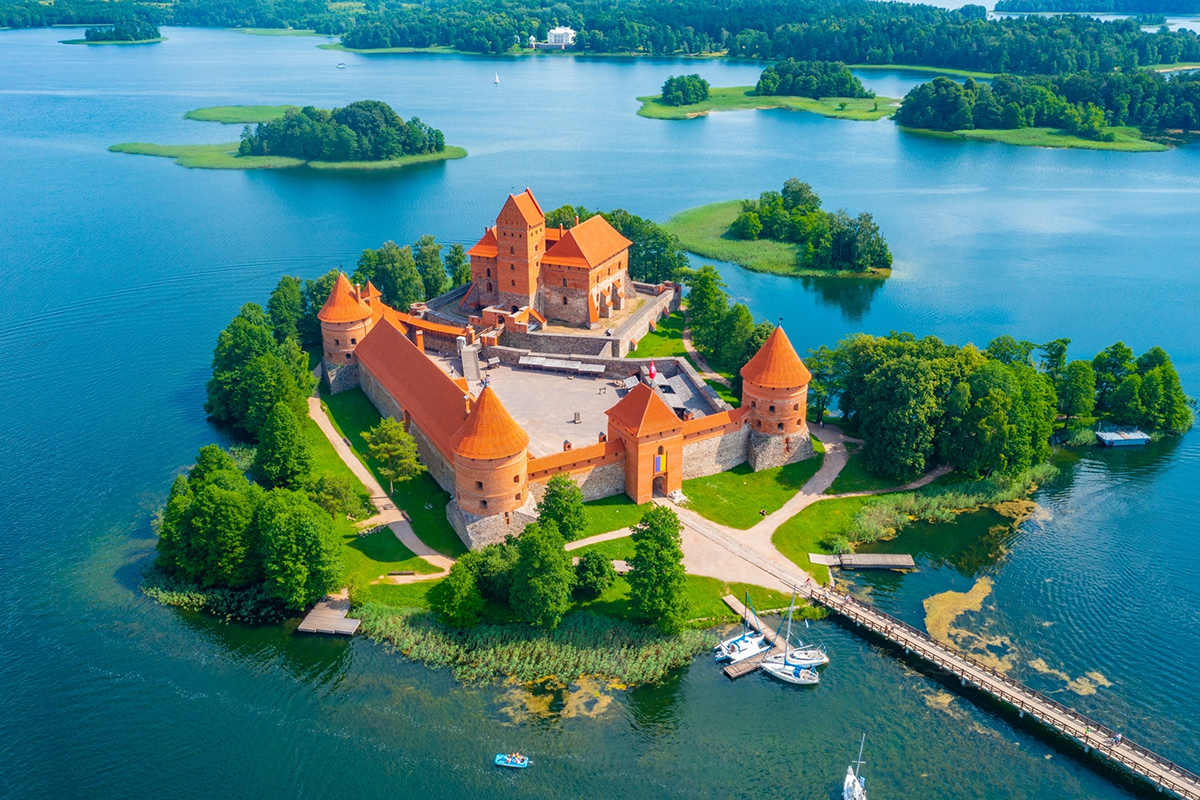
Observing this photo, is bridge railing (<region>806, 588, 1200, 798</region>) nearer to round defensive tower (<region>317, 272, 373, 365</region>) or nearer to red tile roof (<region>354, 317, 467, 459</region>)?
red tile roof (<region>354, 317, 467, 459</region>)

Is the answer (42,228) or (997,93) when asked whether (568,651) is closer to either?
(42,228)

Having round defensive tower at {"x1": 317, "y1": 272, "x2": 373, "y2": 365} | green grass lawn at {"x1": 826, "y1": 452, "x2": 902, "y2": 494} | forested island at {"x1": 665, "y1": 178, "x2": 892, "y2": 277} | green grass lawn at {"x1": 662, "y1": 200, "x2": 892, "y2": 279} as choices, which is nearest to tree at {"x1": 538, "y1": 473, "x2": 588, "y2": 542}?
green grass lawn at {"x1": 826, "y1": 452, "x2": 902, "y2": 494}

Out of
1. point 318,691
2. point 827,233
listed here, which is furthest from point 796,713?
point 827,233

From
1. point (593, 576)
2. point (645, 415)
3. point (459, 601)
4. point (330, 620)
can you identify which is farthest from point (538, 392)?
point (330, 620)

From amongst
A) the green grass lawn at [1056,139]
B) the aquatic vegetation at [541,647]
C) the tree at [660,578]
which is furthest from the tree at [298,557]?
the green grass lawn at [1056,139]

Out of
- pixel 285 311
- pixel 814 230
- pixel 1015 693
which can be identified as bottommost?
pixel 1015 693

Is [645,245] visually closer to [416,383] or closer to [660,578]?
[416,383]

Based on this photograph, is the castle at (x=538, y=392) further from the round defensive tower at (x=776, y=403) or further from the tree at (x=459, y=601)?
the tree at (x=459, y=601)
